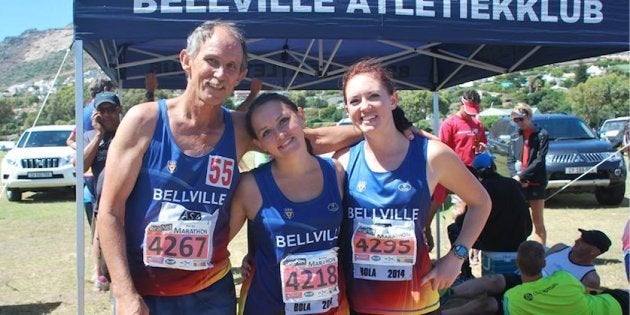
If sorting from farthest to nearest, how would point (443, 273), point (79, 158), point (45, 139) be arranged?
point (45, 139) → point (79, 158) → point (443, 273)

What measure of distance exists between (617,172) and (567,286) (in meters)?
6.72

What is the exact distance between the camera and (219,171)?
2.01 meters

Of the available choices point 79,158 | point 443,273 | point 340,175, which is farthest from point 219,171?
point 79,158

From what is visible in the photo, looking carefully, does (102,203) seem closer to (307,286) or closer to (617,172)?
(307,286)

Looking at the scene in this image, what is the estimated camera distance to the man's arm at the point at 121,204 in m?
1.88

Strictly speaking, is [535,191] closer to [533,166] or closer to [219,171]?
[533,166]

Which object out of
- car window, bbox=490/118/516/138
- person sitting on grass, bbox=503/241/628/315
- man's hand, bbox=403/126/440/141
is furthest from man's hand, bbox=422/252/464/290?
car window, bbox=490/118/516/138

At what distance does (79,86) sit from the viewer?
304 cm

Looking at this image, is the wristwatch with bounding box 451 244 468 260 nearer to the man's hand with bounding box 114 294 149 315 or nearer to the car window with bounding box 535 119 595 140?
the man's hand with bounding box 114 294 149 315

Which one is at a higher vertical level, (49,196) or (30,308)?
(30,308)

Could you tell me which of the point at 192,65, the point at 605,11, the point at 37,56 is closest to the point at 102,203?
the point at 192,65

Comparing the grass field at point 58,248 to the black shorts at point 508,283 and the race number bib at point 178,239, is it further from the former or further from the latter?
the race number bib at point 178,239

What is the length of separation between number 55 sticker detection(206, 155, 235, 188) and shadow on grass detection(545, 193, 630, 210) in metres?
8.83

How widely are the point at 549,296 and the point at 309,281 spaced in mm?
2074
